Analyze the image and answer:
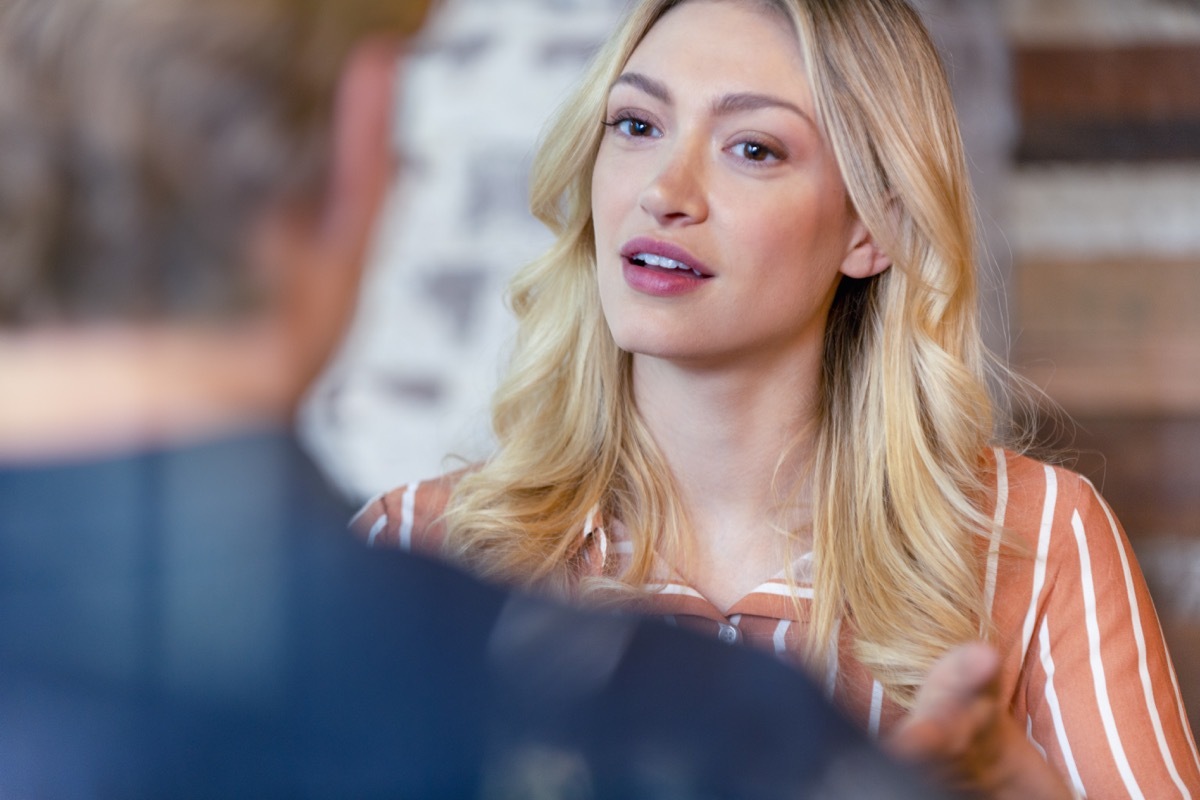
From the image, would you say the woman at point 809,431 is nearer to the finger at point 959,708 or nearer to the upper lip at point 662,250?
the upper lip at point 662,250

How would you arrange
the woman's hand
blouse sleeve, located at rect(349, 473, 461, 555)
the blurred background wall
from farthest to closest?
1. the blurred background wall
2. blouse sleeve, located at rect(349, 473, 461, 555)
3. the woman's hand

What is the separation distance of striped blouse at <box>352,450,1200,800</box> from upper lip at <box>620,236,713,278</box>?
0.72ft

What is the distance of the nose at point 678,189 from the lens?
85 centimetres

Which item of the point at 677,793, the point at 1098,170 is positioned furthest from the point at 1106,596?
the point at 1098,170

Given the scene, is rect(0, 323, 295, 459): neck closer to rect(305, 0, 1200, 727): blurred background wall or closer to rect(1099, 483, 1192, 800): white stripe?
rect(1099, 483, 1192, 800): white stripe

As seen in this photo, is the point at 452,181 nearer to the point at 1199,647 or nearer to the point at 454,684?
the point at 454,684

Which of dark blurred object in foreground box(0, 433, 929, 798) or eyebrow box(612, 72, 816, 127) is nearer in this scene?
dark blurred object in foreground box(0, 433, 929, 798)

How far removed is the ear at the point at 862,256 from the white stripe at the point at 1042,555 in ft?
0.68

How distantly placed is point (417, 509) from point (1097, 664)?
53 cm

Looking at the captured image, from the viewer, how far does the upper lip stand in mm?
850

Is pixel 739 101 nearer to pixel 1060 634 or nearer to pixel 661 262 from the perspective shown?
pixel 661 262

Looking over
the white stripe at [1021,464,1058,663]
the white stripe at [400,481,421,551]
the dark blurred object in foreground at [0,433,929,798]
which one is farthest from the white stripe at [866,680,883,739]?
the dark blurred object in foreground at [0,433,929,798]

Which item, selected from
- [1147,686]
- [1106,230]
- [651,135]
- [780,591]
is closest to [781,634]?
[780,591]

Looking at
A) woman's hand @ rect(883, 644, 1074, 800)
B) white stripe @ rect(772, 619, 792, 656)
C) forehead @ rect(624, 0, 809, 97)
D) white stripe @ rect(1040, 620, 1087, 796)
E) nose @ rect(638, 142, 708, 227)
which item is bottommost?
white stripe @ rect(1040, 620, 1087, 796)
